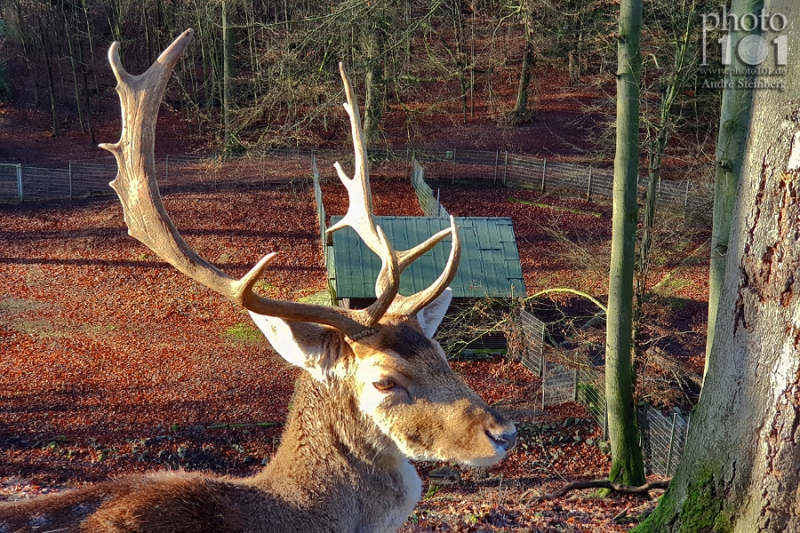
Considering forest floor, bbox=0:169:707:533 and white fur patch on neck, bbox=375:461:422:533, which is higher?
white fur patch on neck, bbox=375:461:422:533

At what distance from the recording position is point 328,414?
15.7 feet

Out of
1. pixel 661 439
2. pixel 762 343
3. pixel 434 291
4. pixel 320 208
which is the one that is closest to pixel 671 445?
pixel 661 439

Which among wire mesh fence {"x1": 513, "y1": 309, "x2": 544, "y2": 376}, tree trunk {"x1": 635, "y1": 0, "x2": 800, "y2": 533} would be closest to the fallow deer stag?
tree trunk {"x1": 635, "y1": 0, "x2": 800, "y2": 533}

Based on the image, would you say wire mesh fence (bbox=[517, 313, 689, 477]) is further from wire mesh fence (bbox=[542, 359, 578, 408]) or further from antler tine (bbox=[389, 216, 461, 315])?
antler tine (bbox=[389, 216, 461, 315])

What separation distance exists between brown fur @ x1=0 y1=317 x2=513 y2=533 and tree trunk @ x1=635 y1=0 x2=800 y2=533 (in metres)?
1.79

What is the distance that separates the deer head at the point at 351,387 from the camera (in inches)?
180

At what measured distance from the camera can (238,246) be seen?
2495cm

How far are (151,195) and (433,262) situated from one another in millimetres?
13620

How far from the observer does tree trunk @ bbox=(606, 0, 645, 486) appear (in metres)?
10.8

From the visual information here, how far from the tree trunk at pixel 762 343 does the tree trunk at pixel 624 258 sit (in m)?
5.64

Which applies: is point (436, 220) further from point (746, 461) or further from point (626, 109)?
point (746, 461)

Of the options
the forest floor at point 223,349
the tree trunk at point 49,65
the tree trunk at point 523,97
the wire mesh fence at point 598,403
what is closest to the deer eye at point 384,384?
the forest floor at point 223,349

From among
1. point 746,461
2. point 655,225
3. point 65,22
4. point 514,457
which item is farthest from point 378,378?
point 65,22

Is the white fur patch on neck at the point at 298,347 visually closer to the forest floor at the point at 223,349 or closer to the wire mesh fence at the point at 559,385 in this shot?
the forest floor at the point at 223,349
